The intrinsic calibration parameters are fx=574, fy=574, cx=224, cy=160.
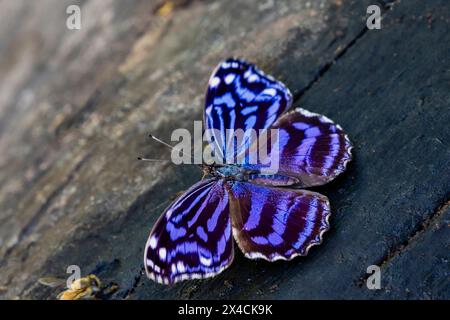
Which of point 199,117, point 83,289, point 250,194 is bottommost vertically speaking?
point 83,289

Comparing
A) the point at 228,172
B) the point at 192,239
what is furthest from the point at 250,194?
the point at 192,239

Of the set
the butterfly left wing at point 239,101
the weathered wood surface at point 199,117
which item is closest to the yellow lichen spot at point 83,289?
the weathered wood surface at point 199,117

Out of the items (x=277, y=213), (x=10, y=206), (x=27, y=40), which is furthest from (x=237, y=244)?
(x=27, y=40)

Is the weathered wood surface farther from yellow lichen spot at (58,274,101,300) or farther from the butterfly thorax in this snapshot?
the butterfly thorax

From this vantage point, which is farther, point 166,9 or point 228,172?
point 166,9

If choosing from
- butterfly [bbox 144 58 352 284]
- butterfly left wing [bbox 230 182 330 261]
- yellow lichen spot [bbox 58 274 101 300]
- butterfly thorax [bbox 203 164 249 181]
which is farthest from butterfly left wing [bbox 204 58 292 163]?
yellow lichen spot [bbox 58 274 101 300]

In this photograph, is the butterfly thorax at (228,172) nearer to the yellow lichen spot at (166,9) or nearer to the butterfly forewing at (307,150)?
the butterfly forewing at (307,150)

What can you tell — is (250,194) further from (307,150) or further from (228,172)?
(307,150)
